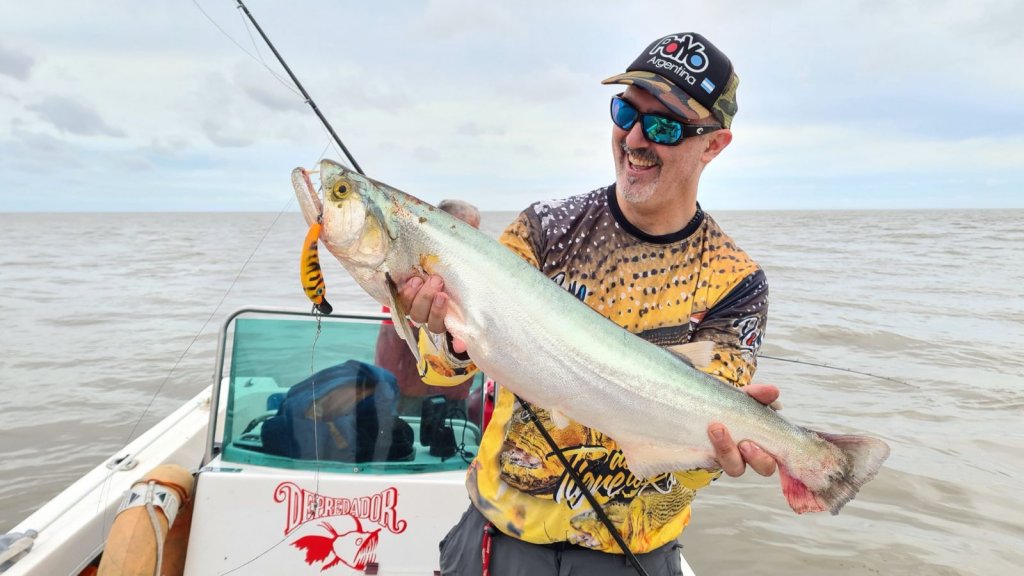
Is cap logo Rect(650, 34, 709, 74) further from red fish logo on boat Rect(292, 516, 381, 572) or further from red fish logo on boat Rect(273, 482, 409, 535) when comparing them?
red fish logo on boat Rect(292, 516, 381, 572)

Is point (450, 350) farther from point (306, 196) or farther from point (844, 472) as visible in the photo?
point (844, 472)

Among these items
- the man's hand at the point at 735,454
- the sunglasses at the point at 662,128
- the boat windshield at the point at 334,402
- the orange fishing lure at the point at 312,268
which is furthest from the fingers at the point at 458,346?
the boat windshield at the point at 334,402

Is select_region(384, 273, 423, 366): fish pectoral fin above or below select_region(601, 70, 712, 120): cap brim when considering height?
below

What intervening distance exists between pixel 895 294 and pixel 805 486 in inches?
770

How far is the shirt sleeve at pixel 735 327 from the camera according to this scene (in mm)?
2395

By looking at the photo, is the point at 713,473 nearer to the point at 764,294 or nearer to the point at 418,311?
the point at 764,294

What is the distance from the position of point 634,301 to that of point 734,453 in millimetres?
612

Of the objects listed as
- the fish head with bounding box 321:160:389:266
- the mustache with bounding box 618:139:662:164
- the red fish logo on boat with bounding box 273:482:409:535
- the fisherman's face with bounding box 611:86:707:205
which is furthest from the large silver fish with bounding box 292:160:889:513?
the red fish logo on boat with bounding box 273:482:409:535

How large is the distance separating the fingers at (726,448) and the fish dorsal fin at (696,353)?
215 mm

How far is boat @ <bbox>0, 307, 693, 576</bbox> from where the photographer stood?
139 inches

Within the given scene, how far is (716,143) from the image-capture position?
2.46 metres

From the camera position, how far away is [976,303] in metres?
17.5

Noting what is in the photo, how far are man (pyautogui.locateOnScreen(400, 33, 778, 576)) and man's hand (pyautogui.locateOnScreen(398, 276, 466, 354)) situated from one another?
0.10 m

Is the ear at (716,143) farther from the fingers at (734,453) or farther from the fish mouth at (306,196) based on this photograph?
the fish mouth at (306,196)
